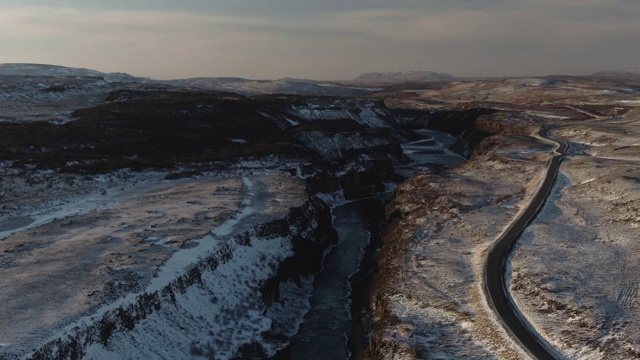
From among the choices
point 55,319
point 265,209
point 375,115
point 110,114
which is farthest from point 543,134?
point 55,319

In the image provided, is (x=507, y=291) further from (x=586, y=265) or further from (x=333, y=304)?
(x=333, y=304)

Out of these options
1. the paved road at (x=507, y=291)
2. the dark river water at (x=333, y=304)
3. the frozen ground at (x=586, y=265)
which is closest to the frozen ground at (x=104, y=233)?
the dark river water at (x=333, y=304)

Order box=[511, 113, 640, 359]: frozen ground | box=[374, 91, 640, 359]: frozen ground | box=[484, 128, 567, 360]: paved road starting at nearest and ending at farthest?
Answer: box=[484, 128, 567, 360]: paved road
box=[511, 113, 640, 359]: frozen ground
box=[374, 91, 640, 359]: frozen ground

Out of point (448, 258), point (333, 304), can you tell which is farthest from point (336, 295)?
point (448, 258)

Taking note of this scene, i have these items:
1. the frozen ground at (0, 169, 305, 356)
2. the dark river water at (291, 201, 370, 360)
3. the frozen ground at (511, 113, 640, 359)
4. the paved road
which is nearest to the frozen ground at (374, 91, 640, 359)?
the frozen ground at (511, 113, 640, 359)

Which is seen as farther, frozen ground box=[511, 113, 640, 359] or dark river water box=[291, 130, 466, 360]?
dark river water box=[291, 130, 466, 360]

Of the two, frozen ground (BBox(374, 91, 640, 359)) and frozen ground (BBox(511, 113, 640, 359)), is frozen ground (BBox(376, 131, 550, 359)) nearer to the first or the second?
frozen ground (BBox(374, 91, 640, 359))
